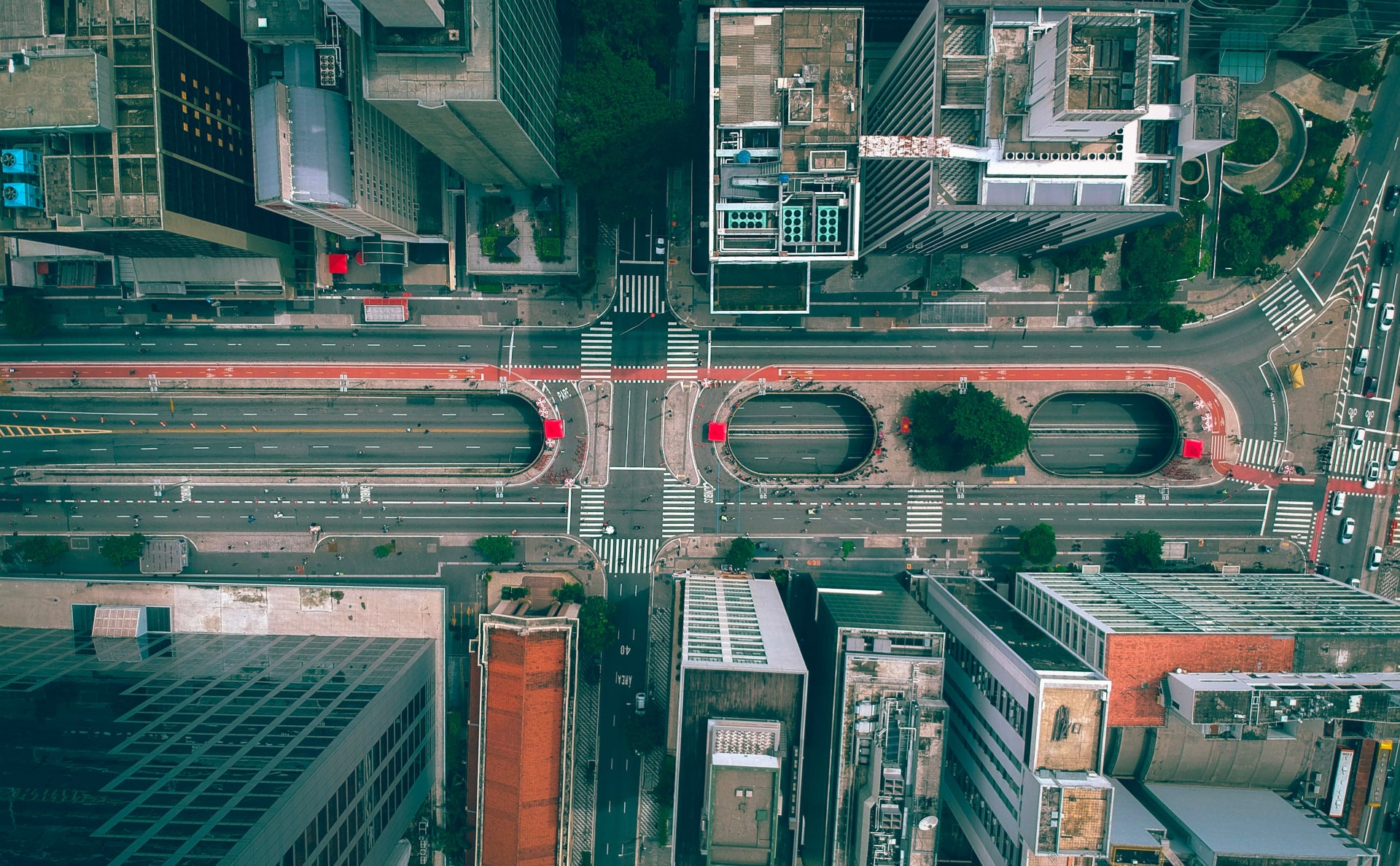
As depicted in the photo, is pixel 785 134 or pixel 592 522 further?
pixel 592 522

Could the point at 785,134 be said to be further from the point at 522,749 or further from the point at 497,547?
the point at 522,749

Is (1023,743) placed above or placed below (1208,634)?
below

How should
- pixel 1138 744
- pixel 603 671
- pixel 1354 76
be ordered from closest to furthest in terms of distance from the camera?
1. pixel 1138 744
2. pixel 1354 76
3. pixel 603 671

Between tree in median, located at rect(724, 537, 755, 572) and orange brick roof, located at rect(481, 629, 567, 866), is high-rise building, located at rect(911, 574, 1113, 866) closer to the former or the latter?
tree in median, located at rect(724, 537, 755, 572)

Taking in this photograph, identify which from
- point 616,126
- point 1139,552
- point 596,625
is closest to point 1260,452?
point 1139,552

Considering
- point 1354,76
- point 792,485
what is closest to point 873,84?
point 792,485

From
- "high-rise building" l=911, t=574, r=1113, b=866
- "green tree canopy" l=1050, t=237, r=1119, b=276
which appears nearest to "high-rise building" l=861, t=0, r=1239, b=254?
"green tree canopy" l=1050, t=237, r=1119, b=276

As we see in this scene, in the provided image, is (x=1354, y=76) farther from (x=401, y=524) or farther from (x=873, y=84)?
(x=401, y=524)
